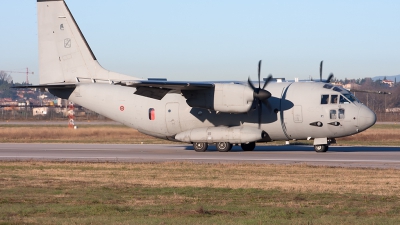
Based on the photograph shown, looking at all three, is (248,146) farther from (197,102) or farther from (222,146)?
(197,102)

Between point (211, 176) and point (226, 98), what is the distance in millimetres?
9580

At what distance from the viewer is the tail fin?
33844 mm

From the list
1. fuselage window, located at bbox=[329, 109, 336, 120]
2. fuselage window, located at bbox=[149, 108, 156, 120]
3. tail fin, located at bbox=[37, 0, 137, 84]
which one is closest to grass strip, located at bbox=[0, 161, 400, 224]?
Result: fuselage window, located at bbox=[329, 109, 336, 120]

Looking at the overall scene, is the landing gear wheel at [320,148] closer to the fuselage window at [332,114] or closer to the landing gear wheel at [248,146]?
the fuselage window at [332,114]

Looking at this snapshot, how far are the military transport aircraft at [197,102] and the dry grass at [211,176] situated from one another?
598 cm

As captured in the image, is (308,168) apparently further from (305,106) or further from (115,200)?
(115,200)

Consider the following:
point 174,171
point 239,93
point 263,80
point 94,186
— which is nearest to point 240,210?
point 94,186

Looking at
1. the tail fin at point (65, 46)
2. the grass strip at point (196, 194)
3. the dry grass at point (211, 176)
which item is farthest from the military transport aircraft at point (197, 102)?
the grass strip at point (196, 194)

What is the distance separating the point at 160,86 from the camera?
2900 centimetres

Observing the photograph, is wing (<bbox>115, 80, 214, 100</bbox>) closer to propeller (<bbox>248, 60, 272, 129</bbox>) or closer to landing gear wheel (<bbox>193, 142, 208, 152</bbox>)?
propeller (<bbox>248, 60, 272, 129</bbox>)

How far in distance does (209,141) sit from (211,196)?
1519cm

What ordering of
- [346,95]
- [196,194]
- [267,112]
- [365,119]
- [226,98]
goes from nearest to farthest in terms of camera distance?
[196,194]
[365,119]
[346,95]
[226,98]
[267,112]

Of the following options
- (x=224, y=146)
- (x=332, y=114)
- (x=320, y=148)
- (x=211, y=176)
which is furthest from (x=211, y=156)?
(x=211, y=176)

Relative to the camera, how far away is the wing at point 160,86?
2859cm
